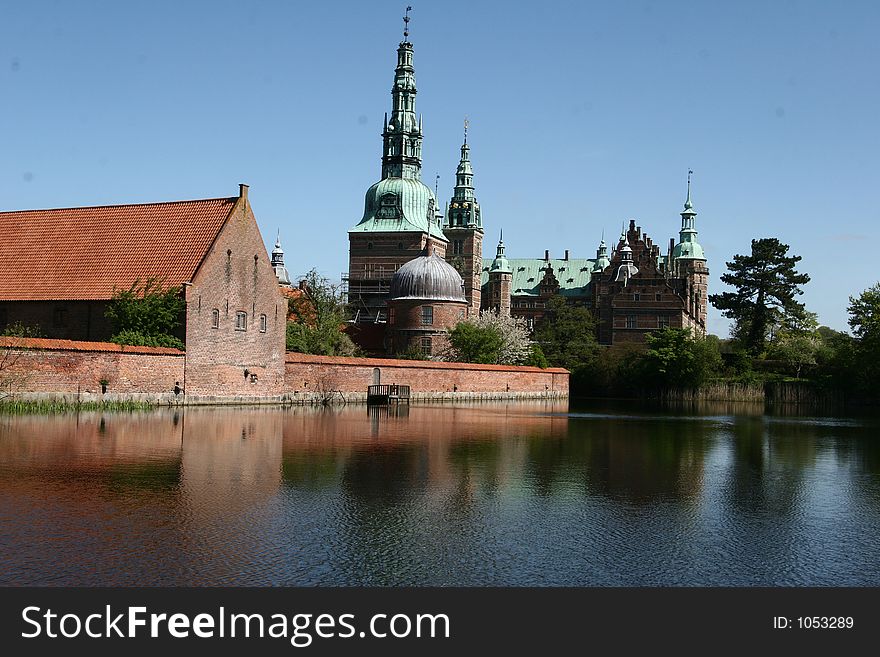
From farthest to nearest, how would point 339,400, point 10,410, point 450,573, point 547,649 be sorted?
point 339,400
point 10,410
point 450,573
point 547,649

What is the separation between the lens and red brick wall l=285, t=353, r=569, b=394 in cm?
4253

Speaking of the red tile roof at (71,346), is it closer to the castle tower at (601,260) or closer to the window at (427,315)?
the window at (427,315)

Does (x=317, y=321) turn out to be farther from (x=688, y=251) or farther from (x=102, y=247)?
(x=688, y=251)

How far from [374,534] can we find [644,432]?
68.6 feet

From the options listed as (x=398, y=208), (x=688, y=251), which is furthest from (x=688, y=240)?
(x=398, y=208)

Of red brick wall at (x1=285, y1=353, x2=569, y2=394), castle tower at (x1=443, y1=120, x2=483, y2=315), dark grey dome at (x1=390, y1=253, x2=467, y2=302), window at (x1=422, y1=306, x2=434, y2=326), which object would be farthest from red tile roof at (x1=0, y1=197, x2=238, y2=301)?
castle tower at (x1=443, y1=120, x2=483, y2=315)

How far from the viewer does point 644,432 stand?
31.3m

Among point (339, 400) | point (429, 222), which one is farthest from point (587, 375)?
point (339, 400)

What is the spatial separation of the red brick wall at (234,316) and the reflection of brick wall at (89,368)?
1.77 m

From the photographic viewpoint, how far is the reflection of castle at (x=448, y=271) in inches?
2594

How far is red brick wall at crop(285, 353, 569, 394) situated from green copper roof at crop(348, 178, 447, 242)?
27.4m

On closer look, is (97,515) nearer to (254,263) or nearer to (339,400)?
(254,263)

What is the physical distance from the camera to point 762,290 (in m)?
80.6

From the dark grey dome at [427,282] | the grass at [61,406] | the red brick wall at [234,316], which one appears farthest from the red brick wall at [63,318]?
the dark grey dome at [427,282]
